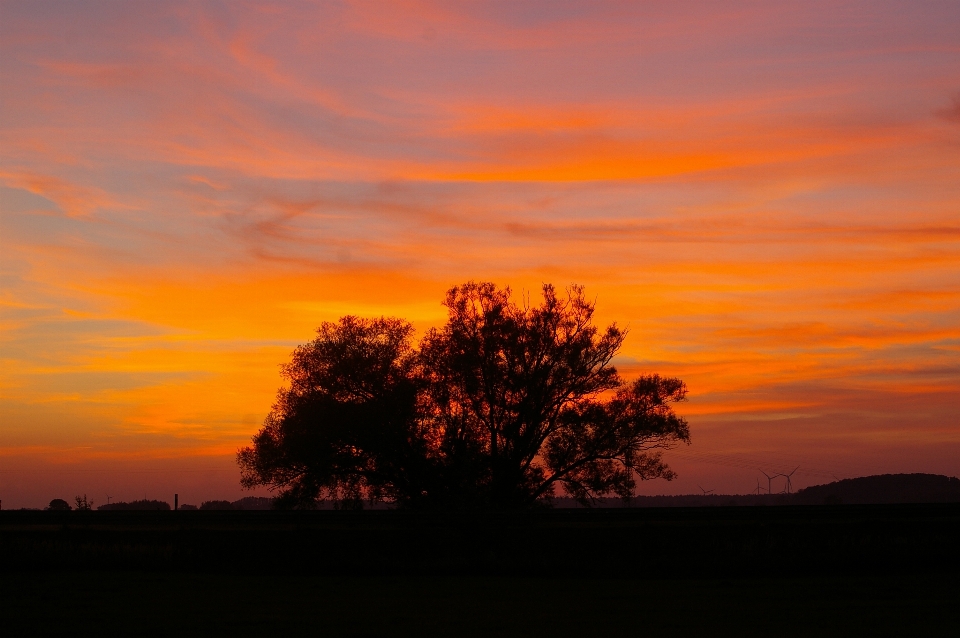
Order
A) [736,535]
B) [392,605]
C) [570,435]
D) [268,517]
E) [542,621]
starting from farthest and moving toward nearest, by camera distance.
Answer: [570,435] < [268,517] < [736,535] < [392,605] < [542,621]

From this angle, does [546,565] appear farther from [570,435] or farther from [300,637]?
[570,435]

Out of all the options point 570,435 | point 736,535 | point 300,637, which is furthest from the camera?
point 570,435

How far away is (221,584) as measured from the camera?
26.5 metres

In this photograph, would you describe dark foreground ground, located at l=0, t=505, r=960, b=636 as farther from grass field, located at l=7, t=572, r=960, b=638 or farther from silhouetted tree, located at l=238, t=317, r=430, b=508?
silhouetted tree, located at l=238, t=317, r=430, b=508

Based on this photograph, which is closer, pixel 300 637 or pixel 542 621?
pixel 300 637

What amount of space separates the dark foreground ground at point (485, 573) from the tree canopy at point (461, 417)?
945cm

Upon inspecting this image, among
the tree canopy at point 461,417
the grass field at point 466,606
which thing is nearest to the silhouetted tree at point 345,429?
the tree canopy at point 461,417

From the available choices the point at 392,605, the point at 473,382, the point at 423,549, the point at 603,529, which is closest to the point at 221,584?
the point at 392,605

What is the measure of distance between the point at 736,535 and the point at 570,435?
56.6 feet

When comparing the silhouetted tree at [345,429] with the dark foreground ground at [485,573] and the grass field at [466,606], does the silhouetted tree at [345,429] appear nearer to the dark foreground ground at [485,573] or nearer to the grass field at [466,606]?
Answer: the dark foreground ground at [485,573]

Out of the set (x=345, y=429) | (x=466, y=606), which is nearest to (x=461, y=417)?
(x=345, y=429)

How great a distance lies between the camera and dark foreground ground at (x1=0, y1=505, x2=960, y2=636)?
63.9 feet

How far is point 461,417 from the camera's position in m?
51.0

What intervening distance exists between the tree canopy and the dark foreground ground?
31.0 feet
